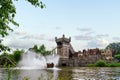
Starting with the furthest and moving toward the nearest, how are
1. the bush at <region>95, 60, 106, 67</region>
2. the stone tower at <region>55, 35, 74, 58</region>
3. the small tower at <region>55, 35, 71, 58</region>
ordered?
the stone tower at <region>55, 35, 74, 58</region>
the small tower at <region>55, 35, 71, 58</region>
the bush at <region>95, 60, 106, 67</region>

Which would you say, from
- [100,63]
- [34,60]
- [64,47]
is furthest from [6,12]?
[64,47]

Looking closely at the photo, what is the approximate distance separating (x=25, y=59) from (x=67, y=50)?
733 inches

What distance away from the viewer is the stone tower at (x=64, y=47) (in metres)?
141

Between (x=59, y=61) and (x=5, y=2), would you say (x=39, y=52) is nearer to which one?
(x=59, y=61)

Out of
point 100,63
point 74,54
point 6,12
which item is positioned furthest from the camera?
point 74,54

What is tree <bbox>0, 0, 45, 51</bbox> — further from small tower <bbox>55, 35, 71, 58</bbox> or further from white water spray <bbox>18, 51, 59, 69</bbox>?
small tower <bbox>55, 35, 71, 58</bbox>

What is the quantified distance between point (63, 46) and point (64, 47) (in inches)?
29.8

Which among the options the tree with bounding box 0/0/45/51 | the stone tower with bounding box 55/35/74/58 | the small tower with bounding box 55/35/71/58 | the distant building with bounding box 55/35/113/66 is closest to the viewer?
the tree with bounding box 0/0/45/51

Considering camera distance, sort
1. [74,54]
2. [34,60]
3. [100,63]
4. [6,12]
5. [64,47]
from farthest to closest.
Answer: [74,54], [64,47], [34,60], [100,63], [6,12]

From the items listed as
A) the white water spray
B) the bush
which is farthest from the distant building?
the bush

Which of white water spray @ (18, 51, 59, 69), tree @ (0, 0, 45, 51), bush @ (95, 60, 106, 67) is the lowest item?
tree @ (0, 0, 45, 51)

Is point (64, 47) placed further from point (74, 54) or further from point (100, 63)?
point (100, 63)

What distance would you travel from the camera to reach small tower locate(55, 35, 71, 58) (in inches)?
5536

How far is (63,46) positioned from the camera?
14088cm
